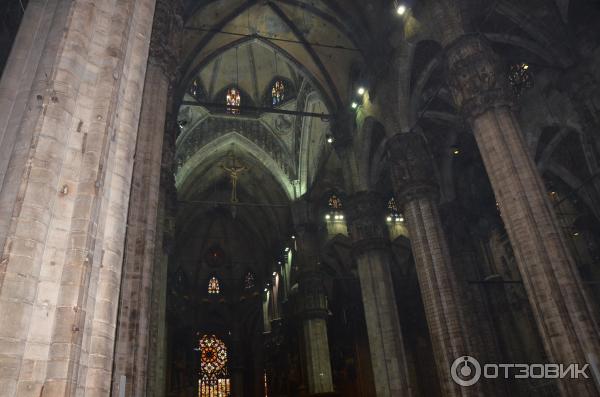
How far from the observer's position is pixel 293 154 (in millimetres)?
24219

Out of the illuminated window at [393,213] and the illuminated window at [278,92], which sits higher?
the illuminated window at [278,92]

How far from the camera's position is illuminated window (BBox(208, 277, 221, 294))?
33.5 m

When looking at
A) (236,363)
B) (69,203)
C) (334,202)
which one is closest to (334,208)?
(334,202)

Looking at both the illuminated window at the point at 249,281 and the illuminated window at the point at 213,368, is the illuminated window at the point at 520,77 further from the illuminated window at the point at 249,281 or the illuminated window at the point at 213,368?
the illuminated window at the point at 213,368

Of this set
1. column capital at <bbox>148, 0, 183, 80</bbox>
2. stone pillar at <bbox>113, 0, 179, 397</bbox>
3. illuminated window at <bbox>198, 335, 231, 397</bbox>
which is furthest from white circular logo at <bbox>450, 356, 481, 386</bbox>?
illuminated window at <bbox>198, 335, 231, 397</bbox>

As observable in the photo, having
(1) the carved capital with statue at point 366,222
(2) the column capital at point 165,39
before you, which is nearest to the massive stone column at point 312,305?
(1) the carved capital with statue at point 366,222

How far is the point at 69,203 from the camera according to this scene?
397cm

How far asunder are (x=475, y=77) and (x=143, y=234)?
7311 millimetres

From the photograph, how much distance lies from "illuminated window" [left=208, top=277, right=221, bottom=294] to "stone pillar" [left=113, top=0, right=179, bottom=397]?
25.3 meters

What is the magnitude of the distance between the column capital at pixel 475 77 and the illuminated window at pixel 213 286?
26364 millimetres

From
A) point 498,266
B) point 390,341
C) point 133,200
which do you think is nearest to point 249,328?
point 498,266

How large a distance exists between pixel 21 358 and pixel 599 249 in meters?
18.3

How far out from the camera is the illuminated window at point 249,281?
3388cm

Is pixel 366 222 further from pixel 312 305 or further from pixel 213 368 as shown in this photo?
pixel 213 368
